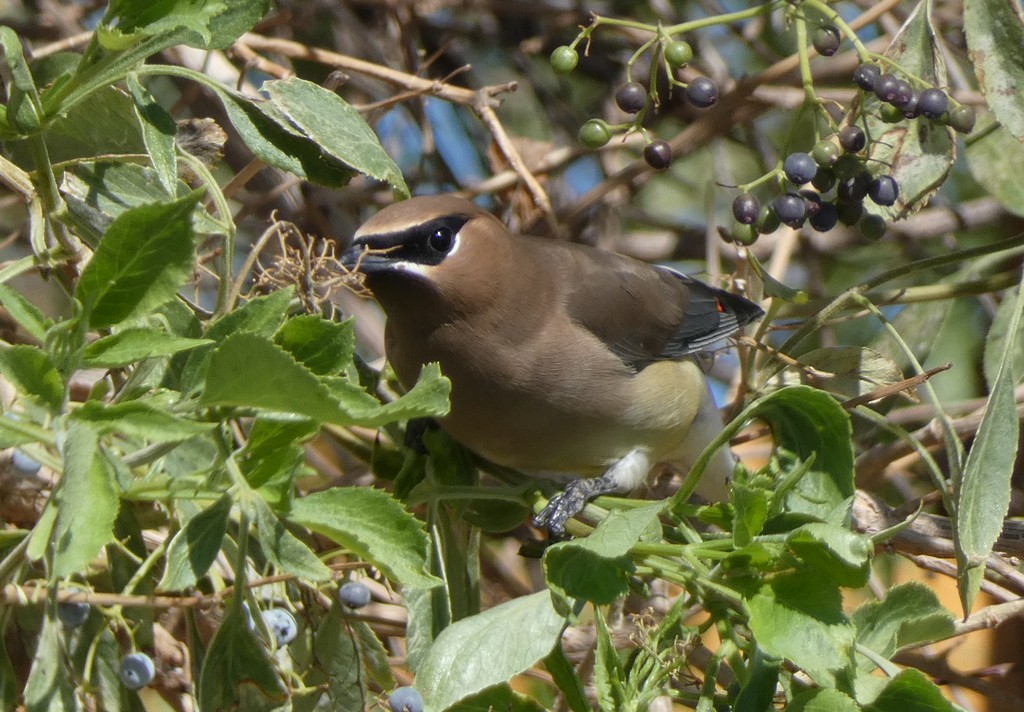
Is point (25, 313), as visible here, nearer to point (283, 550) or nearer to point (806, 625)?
point (283, 550)

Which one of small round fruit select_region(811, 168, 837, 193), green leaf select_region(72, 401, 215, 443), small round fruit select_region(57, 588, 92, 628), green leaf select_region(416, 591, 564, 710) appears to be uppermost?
green leaf select_region(72, 401, 215, 443)

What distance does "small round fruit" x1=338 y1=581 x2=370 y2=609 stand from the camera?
83.8 inches

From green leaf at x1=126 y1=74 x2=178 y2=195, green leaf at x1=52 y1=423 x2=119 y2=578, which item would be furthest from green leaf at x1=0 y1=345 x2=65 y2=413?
green leaf at x1=126 y1=74 x2=178 y2=195

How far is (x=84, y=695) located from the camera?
206cm

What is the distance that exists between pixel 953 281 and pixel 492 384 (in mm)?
1177

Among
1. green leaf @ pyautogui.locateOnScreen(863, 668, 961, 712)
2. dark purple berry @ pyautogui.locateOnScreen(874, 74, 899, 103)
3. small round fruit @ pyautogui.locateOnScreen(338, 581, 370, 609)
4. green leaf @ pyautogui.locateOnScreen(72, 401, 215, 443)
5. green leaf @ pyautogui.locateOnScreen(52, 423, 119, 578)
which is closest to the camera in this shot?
green leaf @ pyautogui.locateOnScreen(52, 423, 119, 578)

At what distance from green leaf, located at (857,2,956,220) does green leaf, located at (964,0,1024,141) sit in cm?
9

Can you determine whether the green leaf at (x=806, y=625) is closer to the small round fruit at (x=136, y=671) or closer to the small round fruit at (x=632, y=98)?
the small round fruit at (x=136, y=671)

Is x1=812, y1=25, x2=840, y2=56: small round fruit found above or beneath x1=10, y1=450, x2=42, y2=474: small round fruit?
above

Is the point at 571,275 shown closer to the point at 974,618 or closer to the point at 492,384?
the point at 492,384

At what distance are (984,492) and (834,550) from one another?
2.09 feet

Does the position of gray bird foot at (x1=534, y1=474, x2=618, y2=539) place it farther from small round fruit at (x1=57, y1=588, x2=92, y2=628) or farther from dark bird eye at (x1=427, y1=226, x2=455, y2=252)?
small round fruit at (x1=57, y1=588, x2=92, y2=628)

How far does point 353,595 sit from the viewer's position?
213 centimetres

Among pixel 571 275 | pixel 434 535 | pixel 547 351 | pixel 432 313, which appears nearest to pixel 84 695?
pixel 434 535
